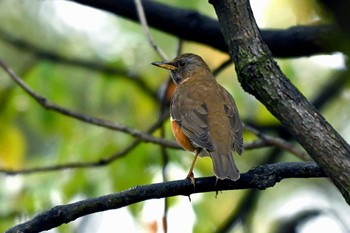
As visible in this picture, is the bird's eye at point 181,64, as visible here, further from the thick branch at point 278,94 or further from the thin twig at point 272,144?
the thick branch at point 278,94

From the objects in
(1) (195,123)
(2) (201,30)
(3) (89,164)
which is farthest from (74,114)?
(2) (201,30)

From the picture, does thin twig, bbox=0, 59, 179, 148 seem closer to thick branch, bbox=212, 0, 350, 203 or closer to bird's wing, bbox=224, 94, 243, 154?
bird's wing, bbox=224, 94, 243, 154

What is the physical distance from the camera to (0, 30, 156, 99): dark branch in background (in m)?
8.23

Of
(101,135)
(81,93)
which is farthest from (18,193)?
(81,93)

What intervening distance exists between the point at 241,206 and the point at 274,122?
88cm

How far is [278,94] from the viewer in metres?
3.57

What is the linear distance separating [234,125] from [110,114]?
350cm

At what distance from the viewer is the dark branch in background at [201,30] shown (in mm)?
6121

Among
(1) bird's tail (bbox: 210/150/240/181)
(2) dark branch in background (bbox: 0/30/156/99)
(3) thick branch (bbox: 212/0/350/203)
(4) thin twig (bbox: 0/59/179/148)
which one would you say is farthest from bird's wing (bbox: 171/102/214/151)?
(2) dark branch in background (bbox: 0/30/156/99)

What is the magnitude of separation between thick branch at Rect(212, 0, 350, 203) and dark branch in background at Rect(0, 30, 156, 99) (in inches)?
176

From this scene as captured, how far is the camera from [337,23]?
8.91 feet

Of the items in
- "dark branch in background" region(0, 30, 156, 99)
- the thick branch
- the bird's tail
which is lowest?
the thick branch

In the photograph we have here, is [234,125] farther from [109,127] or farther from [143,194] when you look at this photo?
[143,194]

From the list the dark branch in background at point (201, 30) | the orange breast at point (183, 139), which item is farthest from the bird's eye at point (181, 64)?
the orange breast at point (183, 139)
